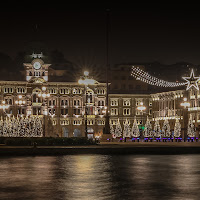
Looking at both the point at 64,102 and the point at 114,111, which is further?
the point at 114,111

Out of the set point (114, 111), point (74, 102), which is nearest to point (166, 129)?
point (114, 111)

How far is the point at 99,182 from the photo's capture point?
25.3 metres

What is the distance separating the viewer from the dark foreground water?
21.4 meters

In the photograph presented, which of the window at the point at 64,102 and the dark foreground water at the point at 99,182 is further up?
the window at the point at 64,102

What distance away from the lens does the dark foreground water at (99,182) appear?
21438mm

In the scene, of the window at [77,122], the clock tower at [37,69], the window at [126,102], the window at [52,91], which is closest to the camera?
the clock tower at [37,69]

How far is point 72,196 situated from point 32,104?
351 feet

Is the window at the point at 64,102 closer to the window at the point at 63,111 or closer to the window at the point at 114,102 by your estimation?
the window at the point at 63,111

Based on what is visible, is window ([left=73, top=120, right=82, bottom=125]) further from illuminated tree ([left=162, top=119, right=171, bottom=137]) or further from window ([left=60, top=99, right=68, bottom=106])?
illuminated tree ([left=162, top=119, right=171, bottom=137])

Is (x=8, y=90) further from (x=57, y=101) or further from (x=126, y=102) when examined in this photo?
(x=126, y=102)

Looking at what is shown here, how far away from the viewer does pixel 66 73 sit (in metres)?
143

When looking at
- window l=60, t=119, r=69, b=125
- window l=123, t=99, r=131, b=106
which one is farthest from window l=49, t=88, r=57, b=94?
window l=123, t=99, r=131, b=106

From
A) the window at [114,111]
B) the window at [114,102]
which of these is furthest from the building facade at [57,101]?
the window at [114,111]

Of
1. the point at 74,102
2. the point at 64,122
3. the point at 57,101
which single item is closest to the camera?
the point at 57,101
